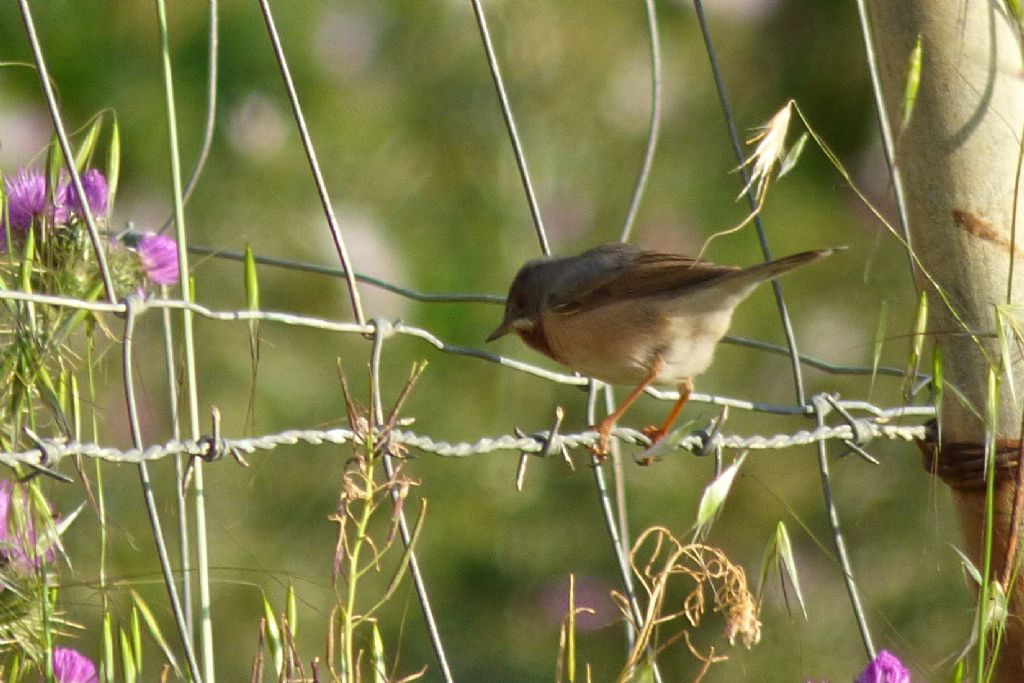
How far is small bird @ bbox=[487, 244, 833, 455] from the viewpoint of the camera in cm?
334

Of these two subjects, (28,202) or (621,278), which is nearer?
(28,202)

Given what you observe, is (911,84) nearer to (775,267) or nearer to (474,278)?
(775,267)

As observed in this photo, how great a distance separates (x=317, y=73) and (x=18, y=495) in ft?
16.4

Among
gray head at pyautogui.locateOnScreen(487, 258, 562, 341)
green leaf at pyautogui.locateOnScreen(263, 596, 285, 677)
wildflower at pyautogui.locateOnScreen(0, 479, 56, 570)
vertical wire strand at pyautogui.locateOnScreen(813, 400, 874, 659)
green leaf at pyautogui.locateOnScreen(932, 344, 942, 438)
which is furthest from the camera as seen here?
gray head at pyautogui.locateOnScreen(487, 258, 562, 341)

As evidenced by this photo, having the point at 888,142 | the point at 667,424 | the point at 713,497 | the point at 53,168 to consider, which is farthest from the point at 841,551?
the point at 53,168

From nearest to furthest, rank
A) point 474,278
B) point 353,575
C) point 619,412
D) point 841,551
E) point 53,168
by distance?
point 353,575 < point 53,168 < point 841,551 < point 619,412 < point 474,278

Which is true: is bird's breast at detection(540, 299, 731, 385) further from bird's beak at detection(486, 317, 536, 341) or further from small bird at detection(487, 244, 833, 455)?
bird's beak at detection(486, 317, 536, 341)

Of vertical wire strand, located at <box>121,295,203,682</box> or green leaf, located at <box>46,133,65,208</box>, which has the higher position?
green leaf, located at <box>46,133,65,208</box>

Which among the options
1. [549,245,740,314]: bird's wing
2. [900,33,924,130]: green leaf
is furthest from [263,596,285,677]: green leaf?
[549,245,740,314]: bird's wing

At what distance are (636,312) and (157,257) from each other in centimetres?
131

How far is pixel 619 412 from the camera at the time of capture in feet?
9.75

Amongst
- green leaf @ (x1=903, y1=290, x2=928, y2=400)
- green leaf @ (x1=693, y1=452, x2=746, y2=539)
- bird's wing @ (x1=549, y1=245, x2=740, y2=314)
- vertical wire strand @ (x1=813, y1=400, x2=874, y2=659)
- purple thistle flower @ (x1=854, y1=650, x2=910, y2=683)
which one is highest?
bird's wing @ (x1=549, y1=245, x2=740, y2=314)

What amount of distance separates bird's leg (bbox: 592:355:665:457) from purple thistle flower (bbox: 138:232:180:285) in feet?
2.76

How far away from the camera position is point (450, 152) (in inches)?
271
